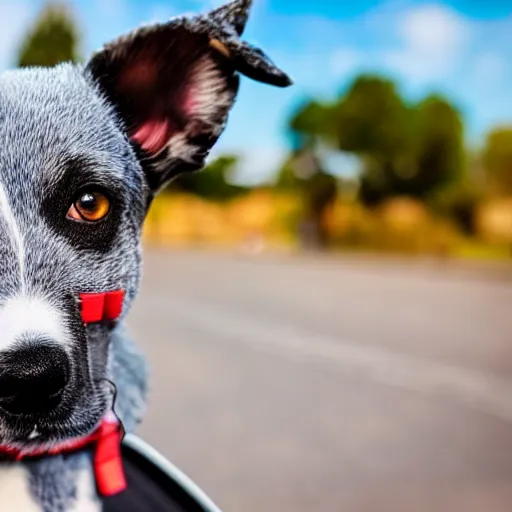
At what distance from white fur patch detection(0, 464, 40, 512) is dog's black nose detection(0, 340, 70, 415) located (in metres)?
0.06

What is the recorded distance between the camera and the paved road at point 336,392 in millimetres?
1489

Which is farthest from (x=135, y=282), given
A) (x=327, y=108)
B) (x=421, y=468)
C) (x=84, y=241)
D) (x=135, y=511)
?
(x=327, y=108)

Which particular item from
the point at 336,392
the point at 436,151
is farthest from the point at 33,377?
the point at 436,151

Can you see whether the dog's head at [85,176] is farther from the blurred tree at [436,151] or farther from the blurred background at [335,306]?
the blurred tree at [436,151]

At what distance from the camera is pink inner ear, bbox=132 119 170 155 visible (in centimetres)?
50

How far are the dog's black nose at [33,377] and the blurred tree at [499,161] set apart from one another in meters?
2.80

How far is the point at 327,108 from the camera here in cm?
371

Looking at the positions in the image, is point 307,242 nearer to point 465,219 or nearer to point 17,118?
point 465,219

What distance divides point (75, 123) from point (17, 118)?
0.11 feet

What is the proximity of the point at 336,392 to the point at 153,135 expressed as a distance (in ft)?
5.26

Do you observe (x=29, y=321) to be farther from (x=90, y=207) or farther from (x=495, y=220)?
(x=495, y=220)

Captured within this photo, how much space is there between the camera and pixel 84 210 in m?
0.45

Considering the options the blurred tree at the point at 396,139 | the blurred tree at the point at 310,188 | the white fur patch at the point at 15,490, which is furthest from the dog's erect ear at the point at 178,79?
the blurred tree at the point at 396,139

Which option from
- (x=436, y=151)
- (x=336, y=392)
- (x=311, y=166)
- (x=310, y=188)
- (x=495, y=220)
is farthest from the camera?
(x=436, y=151)
